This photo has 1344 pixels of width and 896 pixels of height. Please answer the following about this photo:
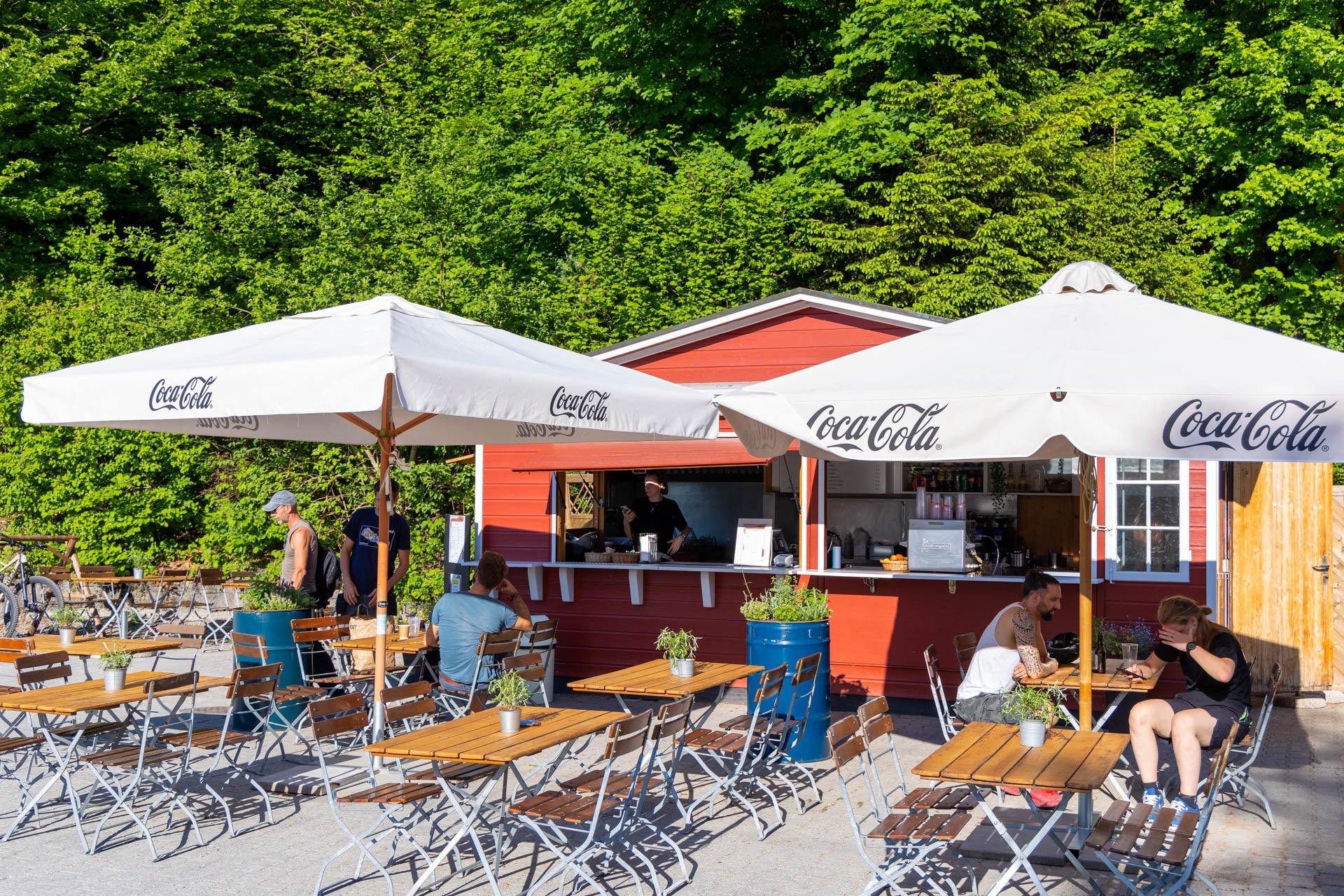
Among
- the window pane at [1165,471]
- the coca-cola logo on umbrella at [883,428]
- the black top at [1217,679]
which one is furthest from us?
the window pane at [1165,471]

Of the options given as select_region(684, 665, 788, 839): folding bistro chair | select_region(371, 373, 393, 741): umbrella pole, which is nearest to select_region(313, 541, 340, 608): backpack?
select_region(371, 373, 393, 741): umbrella pole

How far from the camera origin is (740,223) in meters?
18.9

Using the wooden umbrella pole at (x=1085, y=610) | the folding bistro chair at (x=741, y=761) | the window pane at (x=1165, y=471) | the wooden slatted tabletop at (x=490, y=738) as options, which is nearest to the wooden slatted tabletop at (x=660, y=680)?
the folding bistro chair at (x=741, y=761)

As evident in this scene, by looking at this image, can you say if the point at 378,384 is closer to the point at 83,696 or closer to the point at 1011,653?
the point at 83,696

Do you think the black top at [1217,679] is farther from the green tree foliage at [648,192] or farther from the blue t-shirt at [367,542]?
the green tree foliage at [648,192]

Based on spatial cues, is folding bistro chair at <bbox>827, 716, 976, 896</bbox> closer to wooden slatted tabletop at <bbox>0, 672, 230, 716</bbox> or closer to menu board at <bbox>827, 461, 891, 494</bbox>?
wooden slatted tabletop at <bbox>0, 672, 230, 716</bbox>

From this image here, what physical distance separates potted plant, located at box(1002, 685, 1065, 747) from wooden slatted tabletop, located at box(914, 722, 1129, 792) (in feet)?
0.14

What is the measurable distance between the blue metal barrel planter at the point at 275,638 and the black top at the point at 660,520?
3.61 metres

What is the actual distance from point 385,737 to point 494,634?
952 millimetres

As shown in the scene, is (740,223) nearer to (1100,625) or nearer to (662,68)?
(662,68)

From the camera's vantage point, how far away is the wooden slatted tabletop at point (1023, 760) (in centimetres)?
458

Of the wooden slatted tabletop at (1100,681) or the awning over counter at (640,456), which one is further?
the awning over counter at (640,456)

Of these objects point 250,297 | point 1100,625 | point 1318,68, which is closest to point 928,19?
point 1318,68

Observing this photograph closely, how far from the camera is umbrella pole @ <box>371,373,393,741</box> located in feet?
20.5
